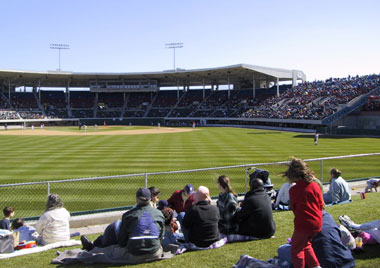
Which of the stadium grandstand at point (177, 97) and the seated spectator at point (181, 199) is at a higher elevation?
the stadium grandstand at point (177, 97)

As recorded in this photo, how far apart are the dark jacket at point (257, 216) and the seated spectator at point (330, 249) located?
1450 mm

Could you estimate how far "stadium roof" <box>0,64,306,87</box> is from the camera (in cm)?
→ 7150

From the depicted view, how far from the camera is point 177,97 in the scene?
301ft

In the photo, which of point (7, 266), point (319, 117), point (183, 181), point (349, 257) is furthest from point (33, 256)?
point (319, 117)

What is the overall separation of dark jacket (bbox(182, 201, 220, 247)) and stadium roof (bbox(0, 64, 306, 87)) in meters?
61.8

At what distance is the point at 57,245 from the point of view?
6.80m

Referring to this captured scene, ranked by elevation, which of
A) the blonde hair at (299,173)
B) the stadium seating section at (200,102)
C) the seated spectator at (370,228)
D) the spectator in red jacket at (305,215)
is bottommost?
the seated spectator at (370,228)

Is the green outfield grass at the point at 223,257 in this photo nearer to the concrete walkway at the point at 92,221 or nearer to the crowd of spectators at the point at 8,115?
the concrete walkway at the point at 92,221

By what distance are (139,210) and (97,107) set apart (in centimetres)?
8682

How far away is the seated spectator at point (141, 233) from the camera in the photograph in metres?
5.59

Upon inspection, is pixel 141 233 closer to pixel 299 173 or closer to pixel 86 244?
pixel 86 244

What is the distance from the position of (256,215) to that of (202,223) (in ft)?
3.64

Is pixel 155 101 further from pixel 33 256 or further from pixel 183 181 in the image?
pixel 33 256

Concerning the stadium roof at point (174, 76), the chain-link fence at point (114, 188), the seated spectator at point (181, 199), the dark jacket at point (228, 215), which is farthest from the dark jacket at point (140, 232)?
the stadium roof at point (174, 76)
